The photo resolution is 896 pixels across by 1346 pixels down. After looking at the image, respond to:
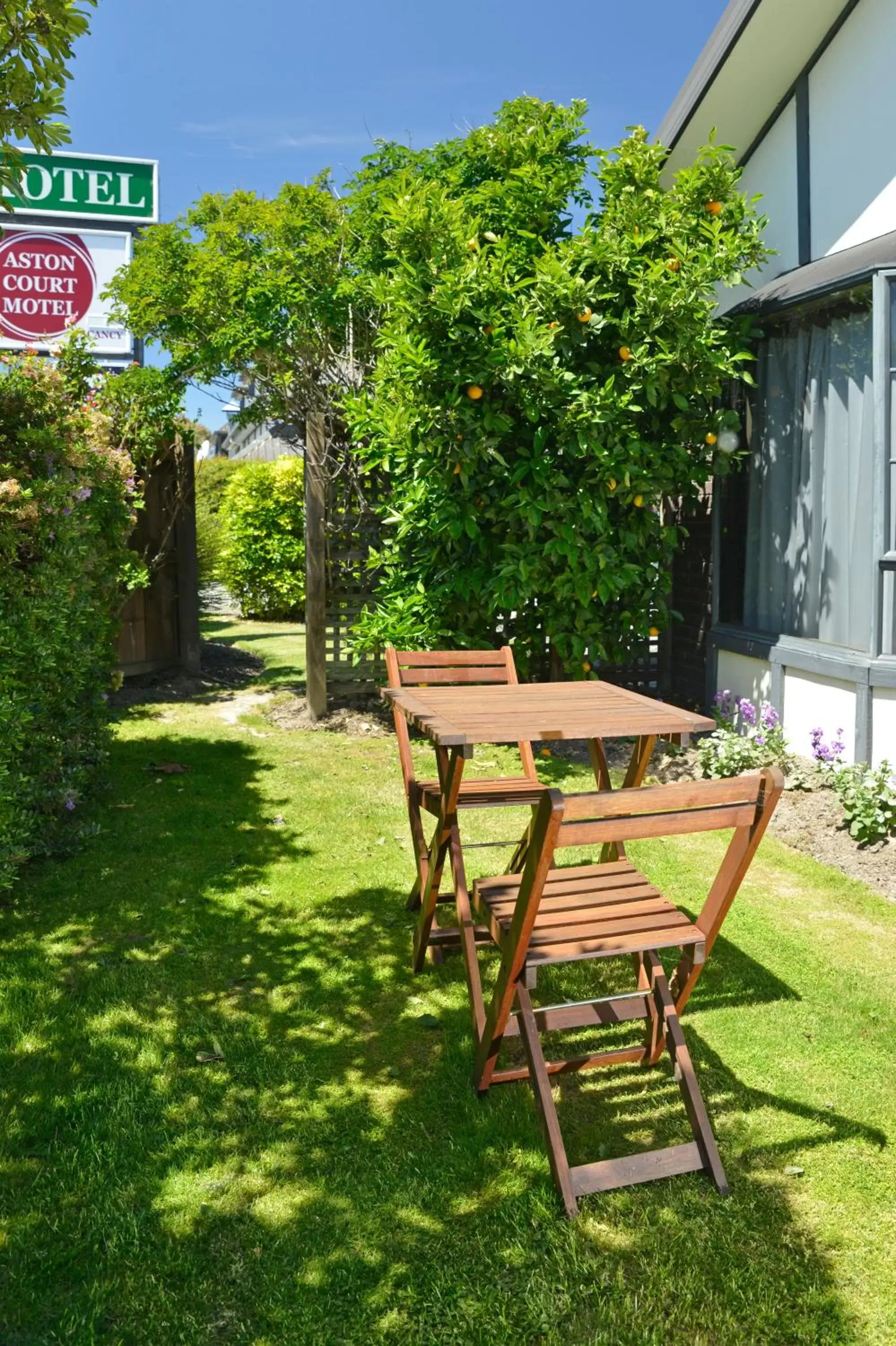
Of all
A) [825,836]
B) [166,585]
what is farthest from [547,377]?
[166,585]

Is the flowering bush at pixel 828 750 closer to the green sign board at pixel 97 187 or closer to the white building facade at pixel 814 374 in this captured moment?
the white building facade at pixel 814 374

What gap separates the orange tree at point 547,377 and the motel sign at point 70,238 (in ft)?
17.8

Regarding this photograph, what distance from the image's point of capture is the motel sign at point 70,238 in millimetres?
11547

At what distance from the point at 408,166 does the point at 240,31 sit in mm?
5535

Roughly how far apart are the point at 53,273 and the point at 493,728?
11.0 m

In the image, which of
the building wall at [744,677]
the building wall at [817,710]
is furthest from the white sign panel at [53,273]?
the building wall at [817,710]

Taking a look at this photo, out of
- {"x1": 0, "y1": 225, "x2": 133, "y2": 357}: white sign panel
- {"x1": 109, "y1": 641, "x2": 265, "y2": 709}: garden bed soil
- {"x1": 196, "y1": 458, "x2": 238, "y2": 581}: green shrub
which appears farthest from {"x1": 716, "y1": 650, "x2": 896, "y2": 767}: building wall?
{"x1": 0, "y1": 225, "x2": 133, "y2": 357}: white sign panel

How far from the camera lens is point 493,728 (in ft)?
10.4

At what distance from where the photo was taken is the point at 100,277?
11.7m

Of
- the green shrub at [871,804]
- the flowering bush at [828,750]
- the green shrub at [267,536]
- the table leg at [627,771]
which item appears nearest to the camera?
the table leg at [627,771]

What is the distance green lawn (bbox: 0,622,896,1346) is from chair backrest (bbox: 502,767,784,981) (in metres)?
0.67

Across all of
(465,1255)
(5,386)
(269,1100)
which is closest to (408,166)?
(5,386)

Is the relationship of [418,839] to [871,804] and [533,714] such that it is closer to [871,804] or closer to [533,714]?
[533,714]

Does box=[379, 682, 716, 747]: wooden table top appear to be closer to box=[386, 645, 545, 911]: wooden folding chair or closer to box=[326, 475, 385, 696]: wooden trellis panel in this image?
box=[386, 645, 545, 911]: wooden folding chair
